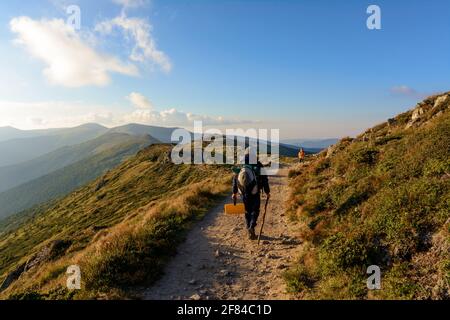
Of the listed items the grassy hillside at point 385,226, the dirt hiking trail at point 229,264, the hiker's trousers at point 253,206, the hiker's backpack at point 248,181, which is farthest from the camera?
the hiker's trousers at point 253,206

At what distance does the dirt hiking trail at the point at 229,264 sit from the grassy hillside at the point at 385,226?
0.70m

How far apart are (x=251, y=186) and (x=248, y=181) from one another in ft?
0.77

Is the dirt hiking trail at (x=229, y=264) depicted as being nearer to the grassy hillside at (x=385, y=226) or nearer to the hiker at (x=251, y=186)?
the grassy hillside at (x=385, y=226)

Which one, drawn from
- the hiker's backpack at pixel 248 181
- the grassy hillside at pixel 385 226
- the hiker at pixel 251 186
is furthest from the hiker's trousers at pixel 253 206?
the grassy hillside at pixel 385 226

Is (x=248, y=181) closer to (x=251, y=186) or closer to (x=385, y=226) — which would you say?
(x=251, y=186)

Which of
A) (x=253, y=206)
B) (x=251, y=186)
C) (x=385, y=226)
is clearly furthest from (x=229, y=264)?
(x=385, y=226)

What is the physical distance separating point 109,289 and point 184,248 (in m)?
3.81

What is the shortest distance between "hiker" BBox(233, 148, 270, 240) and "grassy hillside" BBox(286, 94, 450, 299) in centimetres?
202

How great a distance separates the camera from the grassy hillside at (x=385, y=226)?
782 centimetres

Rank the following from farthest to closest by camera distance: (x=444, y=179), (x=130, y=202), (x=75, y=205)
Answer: (x=75, y=205) < (x=130, y=202) < (x=444, y=179)

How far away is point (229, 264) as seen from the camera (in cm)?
1052
